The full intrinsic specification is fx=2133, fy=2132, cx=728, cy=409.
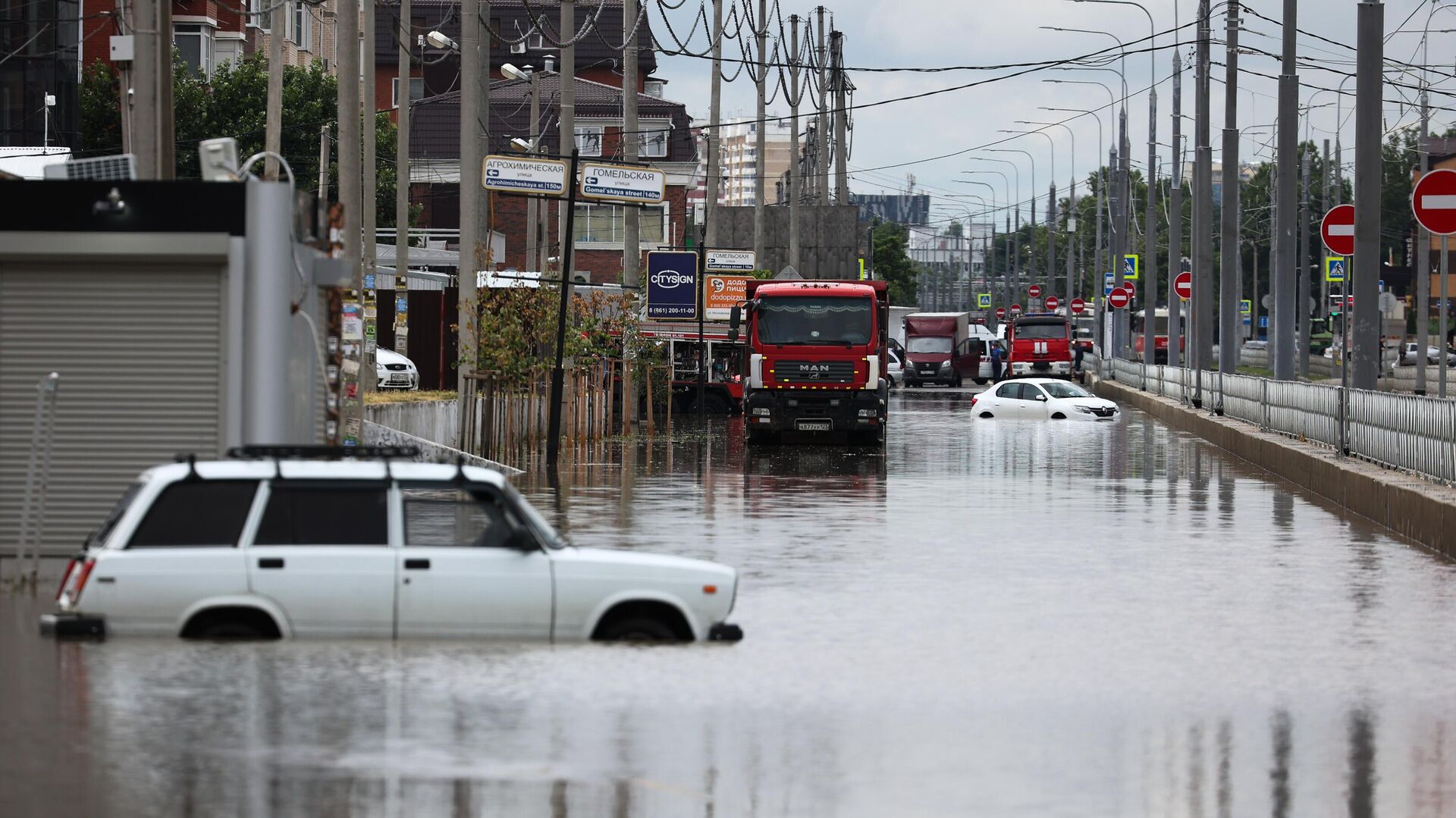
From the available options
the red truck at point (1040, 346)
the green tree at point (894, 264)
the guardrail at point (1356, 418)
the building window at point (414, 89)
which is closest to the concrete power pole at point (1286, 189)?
the guardrail at point (1356, 418)

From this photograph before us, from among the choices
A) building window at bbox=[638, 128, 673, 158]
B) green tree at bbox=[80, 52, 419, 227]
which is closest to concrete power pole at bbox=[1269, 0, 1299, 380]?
green tree at bbox=[80, 52, 419, 227]

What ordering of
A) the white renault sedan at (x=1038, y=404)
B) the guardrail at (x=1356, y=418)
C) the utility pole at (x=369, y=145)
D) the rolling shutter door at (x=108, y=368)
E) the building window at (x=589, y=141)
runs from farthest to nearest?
the building window at (x=589, y=141)
the white renault sedan at (x=1038, y=404)
the utility pole at (x=369, y=145)
the guardrail at (x=1356, y=418)
the rolling shutter door at (x=108, y=368)

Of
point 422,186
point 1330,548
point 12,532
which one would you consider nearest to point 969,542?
point 1330,548

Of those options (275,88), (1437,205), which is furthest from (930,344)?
(1437,205)

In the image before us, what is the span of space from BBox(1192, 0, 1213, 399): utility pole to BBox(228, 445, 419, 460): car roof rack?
1508 inches

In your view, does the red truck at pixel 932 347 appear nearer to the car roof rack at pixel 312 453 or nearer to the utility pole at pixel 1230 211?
the utility pole at pixel 1230 211

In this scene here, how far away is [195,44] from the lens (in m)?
72.7

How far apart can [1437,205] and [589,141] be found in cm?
6992

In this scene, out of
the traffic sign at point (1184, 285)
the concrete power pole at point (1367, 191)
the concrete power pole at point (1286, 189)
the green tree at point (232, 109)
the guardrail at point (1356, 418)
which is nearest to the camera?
the guardrail at point (1356, 418)

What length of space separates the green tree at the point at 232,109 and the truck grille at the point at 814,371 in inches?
1081

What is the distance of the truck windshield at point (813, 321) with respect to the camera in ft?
132

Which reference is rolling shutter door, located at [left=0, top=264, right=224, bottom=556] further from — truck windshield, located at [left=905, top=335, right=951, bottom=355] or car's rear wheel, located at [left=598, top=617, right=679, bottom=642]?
truck windshield, located at [left=905, top=335, right=951, bottom=355]

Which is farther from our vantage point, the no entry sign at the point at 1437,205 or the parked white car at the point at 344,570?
the no entry sign at the point at 1437,205

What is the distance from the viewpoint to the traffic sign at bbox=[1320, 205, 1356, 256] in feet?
102
